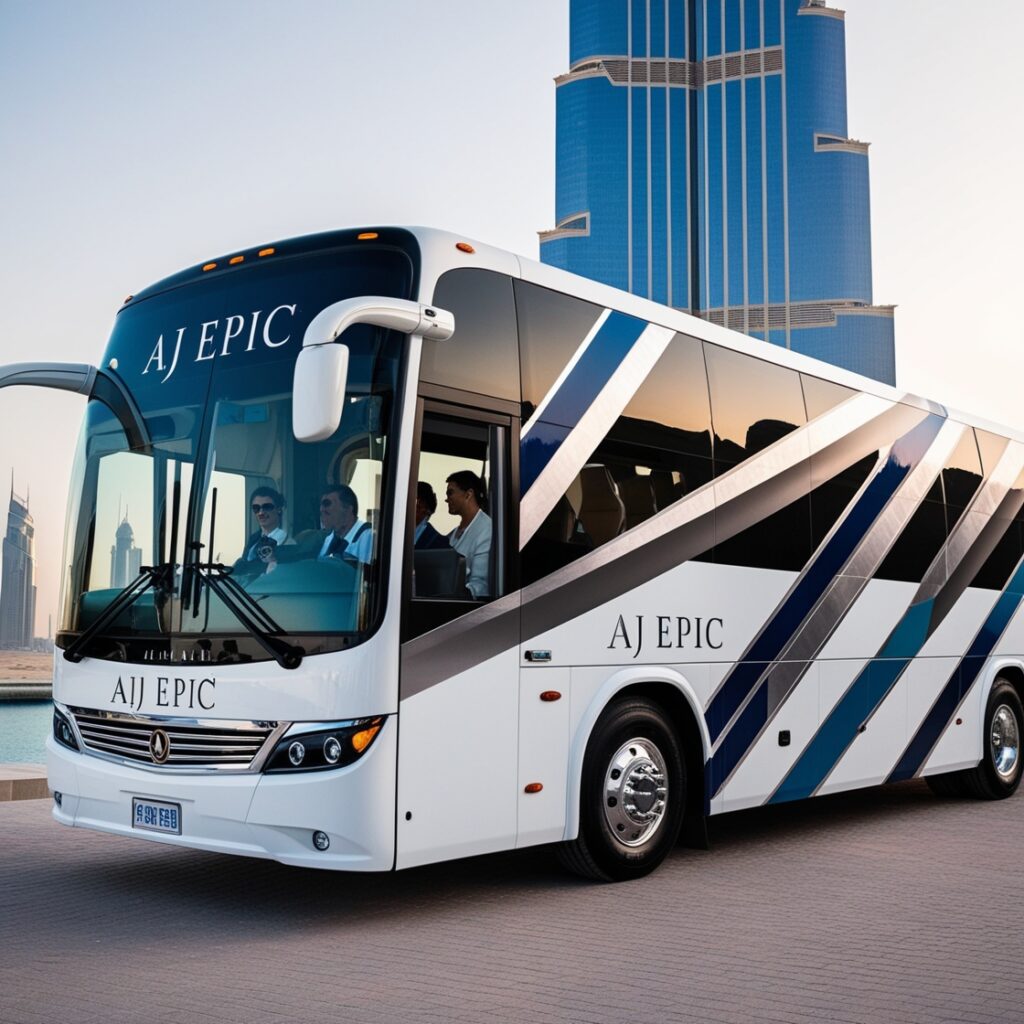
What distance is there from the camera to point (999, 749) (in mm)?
12484

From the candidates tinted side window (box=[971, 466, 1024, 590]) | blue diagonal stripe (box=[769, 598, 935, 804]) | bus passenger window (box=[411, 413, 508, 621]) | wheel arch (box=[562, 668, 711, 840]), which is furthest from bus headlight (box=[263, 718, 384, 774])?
tinted side window (box=[971, 466, 1024, 590])

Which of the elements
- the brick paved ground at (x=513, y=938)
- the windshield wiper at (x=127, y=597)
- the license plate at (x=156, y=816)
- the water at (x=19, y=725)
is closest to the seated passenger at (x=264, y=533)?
the windshield wiper at (x=127, y=597)

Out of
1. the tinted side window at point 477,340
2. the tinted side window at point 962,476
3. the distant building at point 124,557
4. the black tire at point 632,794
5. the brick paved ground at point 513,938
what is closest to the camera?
the brick paved ground at point 513,938

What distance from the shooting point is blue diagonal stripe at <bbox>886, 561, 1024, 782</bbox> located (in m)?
11.0

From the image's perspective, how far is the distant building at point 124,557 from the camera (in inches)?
279

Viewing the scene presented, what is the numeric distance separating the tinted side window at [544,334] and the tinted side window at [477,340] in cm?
9

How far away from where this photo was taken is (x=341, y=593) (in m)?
6.43

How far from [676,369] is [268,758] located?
3593 mm

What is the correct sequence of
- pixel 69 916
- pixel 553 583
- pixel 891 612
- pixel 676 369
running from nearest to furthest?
pixel 69 916
pixel 553 583
pixel 676 369
pixel 891 612

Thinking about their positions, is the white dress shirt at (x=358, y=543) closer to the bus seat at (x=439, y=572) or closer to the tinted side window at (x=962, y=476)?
the bus seat at (x=439, y=572)

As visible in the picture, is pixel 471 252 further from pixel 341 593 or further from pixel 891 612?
pixel 891 612

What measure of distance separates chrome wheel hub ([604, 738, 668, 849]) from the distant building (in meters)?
2.78

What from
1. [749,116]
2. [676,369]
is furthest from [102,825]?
[749,116]

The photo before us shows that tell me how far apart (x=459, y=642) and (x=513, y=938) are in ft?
4.66
